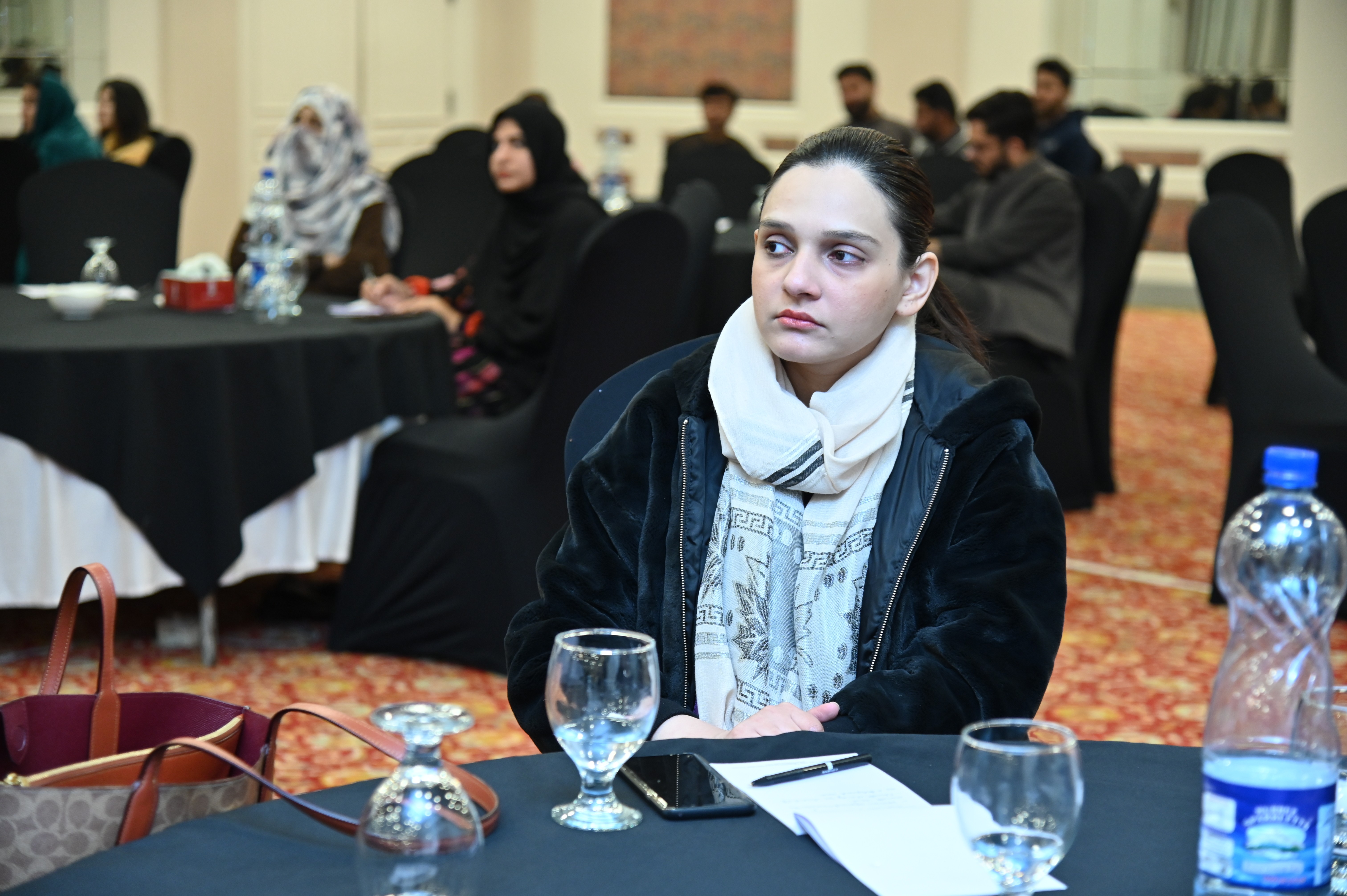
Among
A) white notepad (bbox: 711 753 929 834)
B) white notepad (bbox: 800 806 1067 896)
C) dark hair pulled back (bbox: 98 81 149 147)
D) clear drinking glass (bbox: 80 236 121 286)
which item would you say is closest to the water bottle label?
white notepad (bbox: 800 806 1067 896)

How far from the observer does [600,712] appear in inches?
43.6

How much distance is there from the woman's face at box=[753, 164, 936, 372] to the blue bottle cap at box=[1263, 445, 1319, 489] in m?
0.71

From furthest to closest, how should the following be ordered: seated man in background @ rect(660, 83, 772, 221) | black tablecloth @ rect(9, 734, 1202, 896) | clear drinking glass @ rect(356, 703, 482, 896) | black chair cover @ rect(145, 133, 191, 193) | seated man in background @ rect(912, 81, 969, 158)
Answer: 1. seated man in background @ rect(912, 81, 969, 158)
2. seated man in background @ rect(660, 83, 772, 221)
3. black chair cover @ rect(145, 133, 191, 193)
4. black tablecloth @ rect(9, 734, 1202, 896)
5. clear drinking glass @ rect(356, 703, 482, 896)

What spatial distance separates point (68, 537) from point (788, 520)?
2.21m

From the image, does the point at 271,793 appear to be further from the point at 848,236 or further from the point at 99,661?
the point at 848,236

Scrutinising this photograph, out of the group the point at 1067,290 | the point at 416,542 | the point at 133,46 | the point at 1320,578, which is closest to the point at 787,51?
the point at 133,46

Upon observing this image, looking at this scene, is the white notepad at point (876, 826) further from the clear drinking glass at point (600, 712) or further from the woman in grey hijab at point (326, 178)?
the woman in grey hijab at point (326, 178)

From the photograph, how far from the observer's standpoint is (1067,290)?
523 cm

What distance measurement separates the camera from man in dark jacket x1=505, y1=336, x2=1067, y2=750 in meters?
1.57

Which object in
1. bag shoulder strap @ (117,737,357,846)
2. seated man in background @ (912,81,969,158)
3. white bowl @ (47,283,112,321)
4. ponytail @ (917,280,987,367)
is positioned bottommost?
bag shoulder strap @ (117,737,357,846)

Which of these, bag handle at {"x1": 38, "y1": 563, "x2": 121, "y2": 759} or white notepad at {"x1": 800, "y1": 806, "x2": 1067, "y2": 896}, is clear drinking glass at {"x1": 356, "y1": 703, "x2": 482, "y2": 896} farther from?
bag handle at {"x1": 38, "y1": 563, "x2": 121, "y2": 759}

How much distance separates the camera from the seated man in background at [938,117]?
8734 mm

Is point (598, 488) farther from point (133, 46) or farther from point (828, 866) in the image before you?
point (133, 46)

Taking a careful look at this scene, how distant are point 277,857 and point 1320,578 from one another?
721mm
